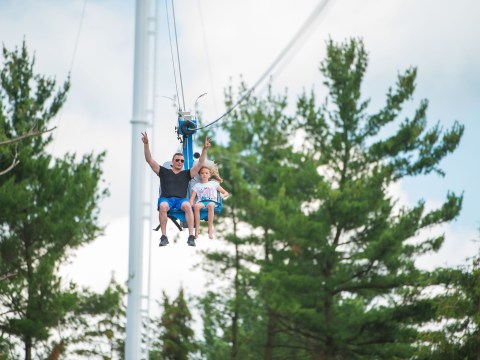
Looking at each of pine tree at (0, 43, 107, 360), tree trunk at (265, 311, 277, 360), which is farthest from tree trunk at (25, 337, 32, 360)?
tree trunk at (265, 311, 277, 360)

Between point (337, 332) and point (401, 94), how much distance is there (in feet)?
20.7

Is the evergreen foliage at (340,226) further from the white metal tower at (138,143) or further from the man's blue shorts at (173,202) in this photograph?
the man's blue shorts at (173,202)

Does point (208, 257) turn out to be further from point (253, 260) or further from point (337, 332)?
point (337, 332)

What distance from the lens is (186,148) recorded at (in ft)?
41.1

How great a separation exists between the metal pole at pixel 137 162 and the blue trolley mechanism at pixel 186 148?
9210 millimetres

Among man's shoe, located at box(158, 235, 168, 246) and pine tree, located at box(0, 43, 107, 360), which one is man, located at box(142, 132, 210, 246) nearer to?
man's shoe, located at box(158, 235, 168, 246)

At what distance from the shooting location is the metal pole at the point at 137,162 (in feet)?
72.2

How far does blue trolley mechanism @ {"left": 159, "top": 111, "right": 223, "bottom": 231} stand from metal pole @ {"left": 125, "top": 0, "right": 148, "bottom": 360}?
30.2 feet

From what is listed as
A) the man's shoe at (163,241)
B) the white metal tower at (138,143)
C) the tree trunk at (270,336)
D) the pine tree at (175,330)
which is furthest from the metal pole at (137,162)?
the pine tree at (175,330)

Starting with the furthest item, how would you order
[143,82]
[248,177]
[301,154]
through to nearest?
[248,177]
[301,154]
[143,82]

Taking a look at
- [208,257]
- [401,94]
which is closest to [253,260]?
[208,257]

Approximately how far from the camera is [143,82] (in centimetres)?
2231

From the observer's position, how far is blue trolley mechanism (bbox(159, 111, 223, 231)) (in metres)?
12.0

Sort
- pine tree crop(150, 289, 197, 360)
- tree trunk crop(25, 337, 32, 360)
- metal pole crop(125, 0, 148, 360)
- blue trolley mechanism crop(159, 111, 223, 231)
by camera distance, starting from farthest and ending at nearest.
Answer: pine tree crop(150, 289, 197, 360), tree trunk crop(25, 337, 32, 360), metal pole crop(125, 0, 148, 360), blue trolley mechanism crop(159, 111, 223, 231)
